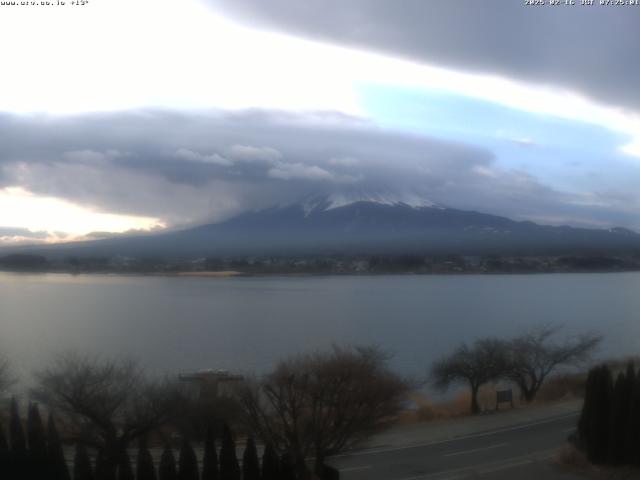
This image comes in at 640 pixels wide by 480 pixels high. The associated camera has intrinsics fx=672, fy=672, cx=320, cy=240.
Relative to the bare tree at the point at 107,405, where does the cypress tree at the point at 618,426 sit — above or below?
below

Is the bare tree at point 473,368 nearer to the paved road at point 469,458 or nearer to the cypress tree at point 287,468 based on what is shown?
the paved road at point 469,458

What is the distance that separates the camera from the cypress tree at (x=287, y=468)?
7.81 m

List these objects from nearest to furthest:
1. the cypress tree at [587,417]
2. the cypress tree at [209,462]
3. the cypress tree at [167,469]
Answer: the cypress tree at [167,469] < the cypress tree at [209,462] < the cypress tree at [587,417]

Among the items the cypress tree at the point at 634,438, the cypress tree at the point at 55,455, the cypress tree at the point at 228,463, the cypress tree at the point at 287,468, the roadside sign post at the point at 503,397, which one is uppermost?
the cypress tree at the point at 55,455

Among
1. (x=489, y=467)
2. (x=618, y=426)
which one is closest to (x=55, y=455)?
(x=489, y=467)

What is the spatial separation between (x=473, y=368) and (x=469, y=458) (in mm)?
6514

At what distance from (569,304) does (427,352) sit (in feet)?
85.0

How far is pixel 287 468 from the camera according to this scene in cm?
787

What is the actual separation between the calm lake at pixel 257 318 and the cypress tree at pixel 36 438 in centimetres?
833

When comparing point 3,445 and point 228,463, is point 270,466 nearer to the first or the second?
point 228,463

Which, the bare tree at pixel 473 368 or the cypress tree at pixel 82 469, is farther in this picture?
the bare tree at pixel 473 368

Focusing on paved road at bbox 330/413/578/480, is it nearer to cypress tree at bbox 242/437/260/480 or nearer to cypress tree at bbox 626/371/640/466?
cypress tree at bbox 626/371/640/466

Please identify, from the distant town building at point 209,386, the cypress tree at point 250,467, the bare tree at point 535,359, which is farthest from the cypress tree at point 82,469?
the bare tree at point 535,359

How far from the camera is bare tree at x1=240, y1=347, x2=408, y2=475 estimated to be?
27.6ft
